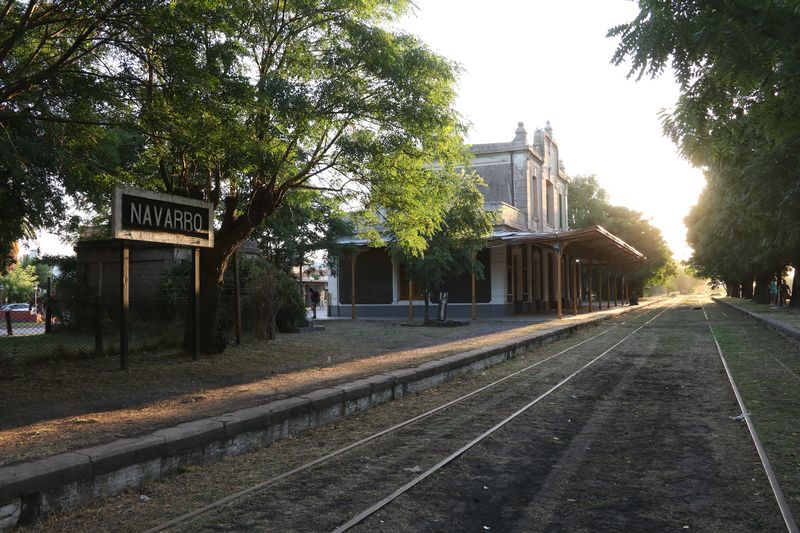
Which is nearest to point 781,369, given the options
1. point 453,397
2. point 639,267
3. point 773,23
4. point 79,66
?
point 453,397

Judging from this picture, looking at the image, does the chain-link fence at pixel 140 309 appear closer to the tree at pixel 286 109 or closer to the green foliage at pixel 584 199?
the tree at pixel 286 109

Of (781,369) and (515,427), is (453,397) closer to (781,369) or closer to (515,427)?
(515,427)

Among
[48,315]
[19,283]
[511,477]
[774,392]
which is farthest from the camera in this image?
[19,283]

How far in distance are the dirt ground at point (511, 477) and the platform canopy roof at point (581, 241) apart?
15597mm

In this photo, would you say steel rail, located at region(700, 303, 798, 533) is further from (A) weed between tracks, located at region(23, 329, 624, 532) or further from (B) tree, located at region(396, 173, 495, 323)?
(B) tree, located at region(396, 173, 495, 323)

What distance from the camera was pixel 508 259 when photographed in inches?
1098

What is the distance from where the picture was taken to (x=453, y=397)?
850 cm

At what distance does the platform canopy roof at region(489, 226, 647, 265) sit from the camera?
75.8ft

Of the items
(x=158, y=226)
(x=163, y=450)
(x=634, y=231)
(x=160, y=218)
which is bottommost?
(x=163, y=450)

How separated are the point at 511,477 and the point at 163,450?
2.90 m

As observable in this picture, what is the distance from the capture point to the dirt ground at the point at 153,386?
540 cm

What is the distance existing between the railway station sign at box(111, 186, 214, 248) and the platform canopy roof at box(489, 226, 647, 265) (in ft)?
50.0

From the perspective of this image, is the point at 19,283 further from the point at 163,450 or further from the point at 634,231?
the point at 163,450

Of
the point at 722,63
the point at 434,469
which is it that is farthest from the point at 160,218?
the point at 722,63
